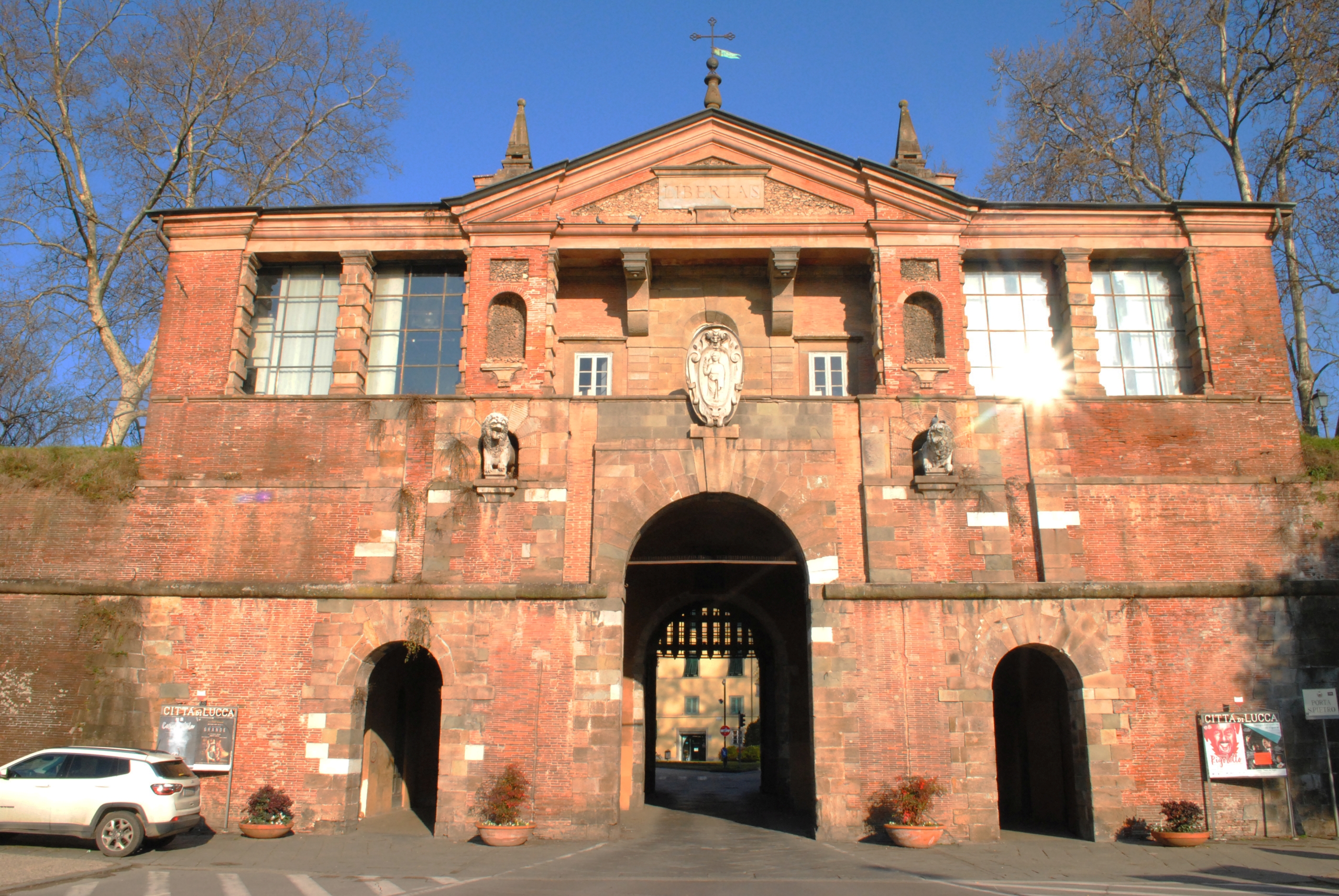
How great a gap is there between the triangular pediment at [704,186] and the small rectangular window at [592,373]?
8.85 ft

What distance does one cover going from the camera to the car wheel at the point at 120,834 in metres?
13.2

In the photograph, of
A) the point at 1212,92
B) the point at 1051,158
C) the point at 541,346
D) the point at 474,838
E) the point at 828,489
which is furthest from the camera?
the point at 1051,158

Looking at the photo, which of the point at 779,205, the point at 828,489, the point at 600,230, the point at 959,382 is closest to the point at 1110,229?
the point at 959,382

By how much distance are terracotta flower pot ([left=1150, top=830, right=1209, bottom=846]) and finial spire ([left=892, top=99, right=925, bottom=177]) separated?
12855 millimetres

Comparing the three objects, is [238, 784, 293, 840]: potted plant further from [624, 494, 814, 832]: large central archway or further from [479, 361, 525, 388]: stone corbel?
[479, 361, 525, 388]: stone corbel

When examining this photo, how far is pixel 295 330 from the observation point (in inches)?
769

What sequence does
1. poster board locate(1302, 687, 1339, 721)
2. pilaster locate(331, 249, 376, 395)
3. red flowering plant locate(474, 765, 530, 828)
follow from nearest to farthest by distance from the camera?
red flowering plant locate(474, 765, 530, 828) < poster board locate(1302, 687, 1339, 721) < pilaster locate(331, 249, 376, 395)

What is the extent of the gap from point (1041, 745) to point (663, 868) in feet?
30.0

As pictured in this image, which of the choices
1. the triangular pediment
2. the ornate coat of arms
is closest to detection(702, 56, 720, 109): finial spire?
the triangular pediment

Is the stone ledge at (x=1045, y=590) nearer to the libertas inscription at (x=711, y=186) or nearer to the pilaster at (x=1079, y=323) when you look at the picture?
the pilaster at (x=1079, y=323)

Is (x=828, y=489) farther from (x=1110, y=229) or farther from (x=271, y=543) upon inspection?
(x=271, y=543)

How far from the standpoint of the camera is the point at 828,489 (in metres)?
16.8

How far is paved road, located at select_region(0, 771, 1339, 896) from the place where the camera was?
37.0ft

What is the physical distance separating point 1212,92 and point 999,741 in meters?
17.9
